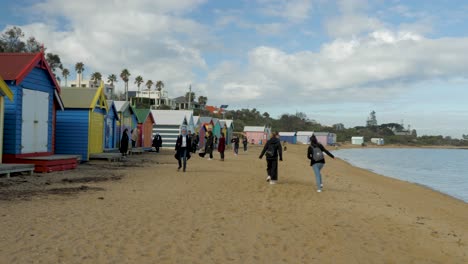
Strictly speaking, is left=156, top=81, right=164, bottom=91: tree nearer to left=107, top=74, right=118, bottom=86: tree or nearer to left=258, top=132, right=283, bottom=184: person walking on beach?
left=107, top=74, right=118, bottom=86: tree

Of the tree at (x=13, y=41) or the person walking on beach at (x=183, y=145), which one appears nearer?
the person walking on beach at (x=183, y=145)

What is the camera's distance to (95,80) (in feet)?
320

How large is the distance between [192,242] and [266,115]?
140 metres

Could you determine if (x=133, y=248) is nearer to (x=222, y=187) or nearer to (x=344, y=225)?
(x=344, y=225)

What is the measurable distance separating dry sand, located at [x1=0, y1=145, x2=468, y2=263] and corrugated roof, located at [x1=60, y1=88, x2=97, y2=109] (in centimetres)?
814

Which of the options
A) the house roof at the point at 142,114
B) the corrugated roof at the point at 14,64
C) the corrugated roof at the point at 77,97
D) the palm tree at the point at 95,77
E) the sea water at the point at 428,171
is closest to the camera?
the corrugated roof at the point at 14,64

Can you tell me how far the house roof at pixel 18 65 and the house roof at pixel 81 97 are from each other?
4066 millimetres

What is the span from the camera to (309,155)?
517 inches

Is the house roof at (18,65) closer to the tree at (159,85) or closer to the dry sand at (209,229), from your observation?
the dry sand at (209,229)

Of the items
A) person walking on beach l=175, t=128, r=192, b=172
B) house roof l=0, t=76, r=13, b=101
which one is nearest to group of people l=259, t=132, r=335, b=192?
person walking on beach l=175, t=128, r=192, b=172

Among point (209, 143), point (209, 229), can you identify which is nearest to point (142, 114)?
point (209, 143)

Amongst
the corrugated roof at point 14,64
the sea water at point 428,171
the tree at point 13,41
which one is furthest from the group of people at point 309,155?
the tree at point 13,41

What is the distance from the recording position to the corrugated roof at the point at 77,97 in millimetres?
20000

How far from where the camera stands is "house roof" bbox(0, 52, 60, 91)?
14258 millimetres
